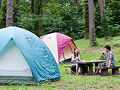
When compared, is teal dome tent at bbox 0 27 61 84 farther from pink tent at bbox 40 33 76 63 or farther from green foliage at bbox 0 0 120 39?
green foliage at bbox 0 0 120 39

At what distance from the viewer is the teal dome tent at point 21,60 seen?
6.66m

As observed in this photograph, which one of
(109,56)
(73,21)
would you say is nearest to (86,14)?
(73,21)

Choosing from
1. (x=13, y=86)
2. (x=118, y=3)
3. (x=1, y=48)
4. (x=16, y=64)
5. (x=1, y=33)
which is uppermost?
(x=118, y=3)

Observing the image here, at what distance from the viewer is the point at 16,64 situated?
22.6ft

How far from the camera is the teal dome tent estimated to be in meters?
6.66

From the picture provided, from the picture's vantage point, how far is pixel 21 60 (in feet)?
22.6

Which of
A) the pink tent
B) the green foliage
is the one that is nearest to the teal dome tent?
the pink tent

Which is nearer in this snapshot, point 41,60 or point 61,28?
point 41,60

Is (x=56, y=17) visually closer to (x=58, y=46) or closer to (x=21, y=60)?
(x=58, y=46)

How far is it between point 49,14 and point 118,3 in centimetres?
693

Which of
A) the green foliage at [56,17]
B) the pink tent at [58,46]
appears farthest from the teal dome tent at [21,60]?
the green foliage at [56,17]

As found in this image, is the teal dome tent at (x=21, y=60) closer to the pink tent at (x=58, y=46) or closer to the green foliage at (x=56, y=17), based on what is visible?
the pink tent at (x=58, y=46)

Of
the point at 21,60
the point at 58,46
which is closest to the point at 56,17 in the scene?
the point at 58,46

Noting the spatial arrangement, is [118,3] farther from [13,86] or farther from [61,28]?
[13,86]
